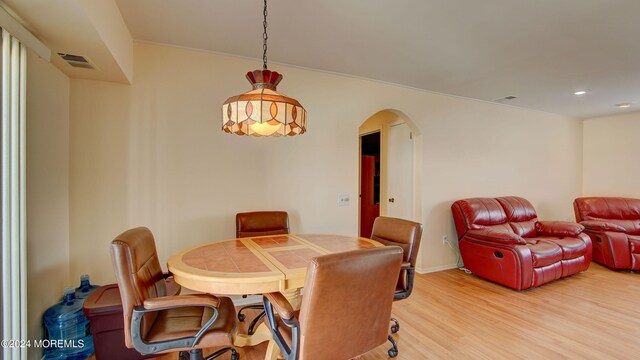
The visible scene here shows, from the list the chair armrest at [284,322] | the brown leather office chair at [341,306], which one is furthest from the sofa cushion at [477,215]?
the chair armrest at [284,322]

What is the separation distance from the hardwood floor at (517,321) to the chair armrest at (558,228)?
1.94 feet

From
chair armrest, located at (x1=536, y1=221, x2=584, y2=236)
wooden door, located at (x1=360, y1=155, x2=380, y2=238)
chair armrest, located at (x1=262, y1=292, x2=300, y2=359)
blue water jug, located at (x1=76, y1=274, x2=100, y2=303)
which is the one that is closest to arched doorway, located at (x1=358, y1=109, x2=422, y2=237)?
wooden door, located at (x1=360, y1=155, x2=380, y2=238)

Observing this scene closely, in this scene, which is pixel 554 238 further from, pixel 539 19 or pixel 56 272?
pixel 56 272

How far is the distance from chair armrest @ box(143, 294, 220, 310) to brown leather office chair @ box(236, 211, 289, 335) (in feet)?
3.78

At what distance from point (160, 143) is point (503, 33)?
3.08 meters

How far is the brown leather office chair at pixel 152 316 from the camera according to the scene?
4.66 ft

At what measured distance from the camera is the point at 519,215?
13.9 ft

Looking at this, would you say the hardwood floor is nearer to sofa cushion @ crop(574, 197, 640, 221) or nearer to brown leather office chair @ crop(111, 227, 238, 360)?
brown leather office chair @ crop(111, 227, 238, 360)

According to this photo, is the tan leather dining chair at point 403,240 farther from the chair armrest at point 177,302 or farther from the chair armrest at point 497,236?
the chair armrest at point 497,236

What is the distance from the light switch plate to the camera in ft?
11.4

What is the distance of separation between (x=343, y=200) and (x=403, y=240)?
127cm

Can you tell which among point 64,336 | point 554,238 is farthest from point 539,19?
point 64,336

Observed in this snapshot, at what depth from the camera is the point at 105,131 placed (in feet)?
8.13

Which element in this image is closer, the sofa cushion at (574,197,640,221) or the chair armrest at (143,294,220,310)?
the chair armrest at (143,294,220,310)
